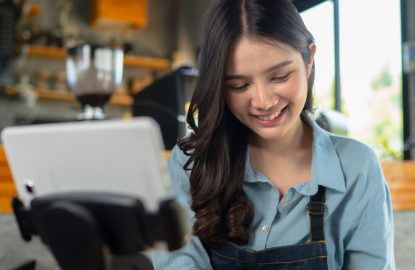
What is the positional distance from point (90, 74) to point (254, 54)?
86cm

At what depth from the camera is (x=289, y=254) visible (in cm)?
119

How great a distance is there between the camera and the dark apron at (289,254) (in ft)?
3.87

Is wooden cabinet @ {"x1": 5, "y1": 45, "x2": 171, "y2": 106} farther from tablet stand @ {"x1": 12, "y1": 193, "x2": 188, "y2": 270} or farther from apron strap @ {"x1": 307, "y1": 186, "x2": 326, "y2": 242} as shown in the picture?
tablet stand @ {"x1": 12, "y1": 193, "x2": 188, "y2": 270}

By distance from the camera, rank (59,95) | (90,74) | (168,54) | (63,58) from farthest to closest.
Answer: (168,54), (63,58), (59,95), (90,74)

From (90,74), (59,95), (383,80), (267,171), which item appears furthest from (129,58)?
(267,171)

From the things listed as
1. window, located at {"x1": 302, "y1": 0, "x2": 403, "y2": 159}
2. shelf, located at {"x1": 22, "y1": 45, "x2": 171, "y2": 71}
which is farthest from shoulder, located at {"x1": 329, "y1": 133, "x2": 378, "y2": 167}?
shelf, located at {"x1": 22, "y1": 45, "x2": 171, "y2": 71}

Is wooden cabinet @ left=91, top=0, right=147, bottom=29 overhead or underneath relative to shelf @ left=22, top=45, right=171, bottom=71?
overhead

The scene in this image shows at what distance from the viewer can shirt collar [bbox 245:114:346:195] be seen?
1.21 meters

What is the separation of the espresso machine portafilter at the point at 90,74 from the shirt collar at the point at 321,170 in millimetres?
654

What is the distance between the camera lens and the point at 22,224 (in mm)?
634

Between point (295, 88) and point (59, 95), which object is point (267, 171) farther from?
point (59, 95)

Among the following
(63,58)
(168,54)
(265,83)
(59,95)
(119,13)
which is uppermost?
(265,83)

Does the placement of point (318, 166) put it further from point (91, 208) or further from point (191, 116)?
point (91, 208)

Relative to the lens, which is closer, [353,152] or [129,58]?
[353,152]
